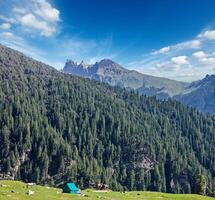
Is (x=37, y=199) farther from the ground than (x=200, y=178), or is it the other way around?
(x=200, y=178)

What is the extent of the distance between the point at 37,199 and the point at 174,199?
38.3 meters

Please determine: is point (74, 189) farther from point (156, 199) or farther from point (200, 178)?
point (200, 178)

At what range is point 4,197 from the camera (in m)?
53.2

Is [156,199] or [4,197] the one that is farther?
[156,199]

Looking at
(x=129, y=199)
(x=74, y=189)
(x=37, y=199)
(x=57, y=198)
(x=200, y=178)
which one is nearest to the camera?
(x=37, y=199)

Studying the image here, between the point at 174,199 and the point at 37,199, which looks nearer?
the point at 37,199

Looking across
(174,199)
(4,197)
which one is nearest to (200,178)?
(174,199)

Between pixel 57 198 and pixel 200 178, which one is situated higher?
pixel 200 178

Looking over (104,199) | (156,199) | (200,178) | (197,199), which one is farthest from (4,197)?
(200,178)

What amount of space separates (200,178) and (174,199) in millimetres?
61780

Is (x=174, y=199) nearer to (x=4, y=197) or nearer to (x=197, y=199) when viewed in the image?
(x=197, y=199)

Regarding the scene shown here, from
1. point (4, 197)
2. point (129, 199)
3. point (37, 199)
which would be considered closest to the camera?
point (4, 197)

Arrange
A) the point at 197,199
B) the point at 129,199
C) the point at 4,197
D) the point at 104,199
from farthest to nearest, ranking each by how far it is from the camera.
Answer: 1. the point at 197,199
2. the point at 129,199
3. the point at 104,199
4. the point at 4,197

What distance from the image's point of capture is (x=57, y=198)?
61.3 m
